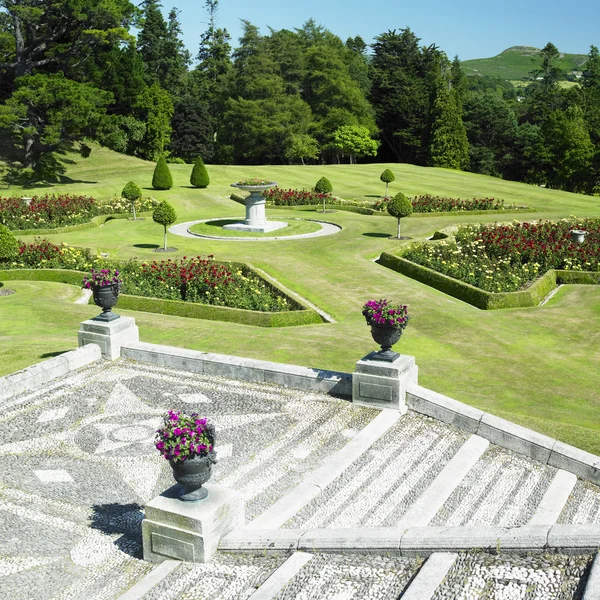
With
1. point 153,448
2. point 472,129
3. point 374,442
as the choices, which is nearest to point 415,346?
point 374,442

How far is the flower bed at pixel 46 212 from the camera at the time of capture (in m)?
36.5

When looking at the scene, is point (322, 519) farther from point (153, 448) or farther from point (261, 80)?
point (261, 80)

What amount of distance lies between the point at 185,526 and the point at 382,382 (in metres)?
5.29

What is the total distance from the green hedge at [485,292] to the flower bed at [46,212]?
1935cm

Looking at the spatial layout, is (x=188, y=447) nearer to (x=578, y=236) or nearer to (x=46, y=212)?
(x=578, y=236)

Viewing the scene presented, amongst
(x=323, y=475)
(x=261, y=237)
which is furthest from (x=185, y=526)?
(x=261, y=237)

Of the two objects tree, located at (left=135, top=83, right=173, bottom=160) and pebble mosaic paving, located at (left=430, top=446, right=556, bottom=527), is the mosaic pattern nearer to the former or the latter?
pebble mosaic paving, located at (left=430, top=446, right=556, bottom=527)

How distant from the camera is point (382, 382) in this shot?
497 inches

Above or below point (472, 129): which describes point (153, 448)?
below

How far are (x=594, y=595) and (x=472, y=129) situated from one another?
85750 millimetres

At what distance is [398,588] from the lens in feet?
25.5

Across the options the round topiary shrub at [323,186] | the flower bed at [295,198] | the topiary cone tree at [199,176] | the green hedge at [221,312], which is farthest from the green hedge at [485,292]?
the topiary cone tree at [199,176]

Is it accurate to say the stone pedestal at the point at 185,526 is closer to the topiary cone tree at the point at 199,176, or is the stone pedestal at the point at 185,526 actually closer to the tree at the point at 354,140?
the topiary cone tree at the point at 199,176

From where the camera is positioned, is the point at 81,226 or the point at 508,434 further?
the point at 81,226
